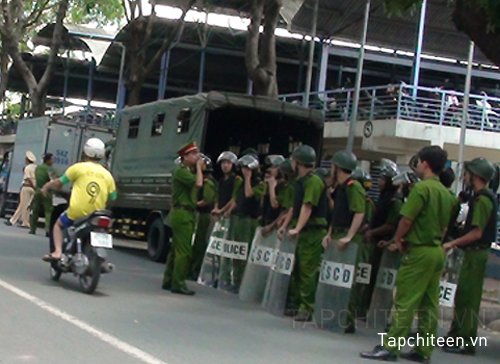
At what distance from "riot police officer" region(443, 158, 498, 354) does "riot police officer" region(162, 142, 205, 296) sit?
379 cm

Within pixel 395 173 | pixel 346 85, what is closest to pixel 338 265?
pixel 395 173

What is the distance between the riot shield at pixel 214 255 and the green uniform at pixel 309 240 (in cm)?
245

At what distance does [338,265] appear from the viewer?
10711mm

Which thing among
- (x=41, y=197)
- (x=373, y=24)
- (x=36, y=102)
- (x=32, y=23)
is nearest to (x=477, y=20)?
(x=41, y=197)

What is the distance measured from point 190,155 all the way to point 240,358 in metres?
4.56

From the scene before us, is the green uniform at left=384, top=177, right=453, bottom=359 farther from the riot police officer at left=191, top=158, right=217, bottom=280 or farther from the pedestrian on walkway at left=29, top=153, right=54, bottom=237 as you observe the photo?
the pedestrian on walkway at left=29, top=153, right=54, bottom=237

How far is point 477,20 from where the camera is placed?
10.9m

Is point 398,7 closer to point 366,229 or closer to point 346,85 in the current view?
point 366,229

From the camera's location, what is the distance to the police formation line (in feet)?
29.1

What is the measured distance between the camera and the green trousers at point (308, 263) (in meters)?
11.3

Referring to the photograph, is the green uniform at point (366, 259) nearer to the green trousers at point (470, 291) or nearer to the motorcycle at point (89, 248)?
the green trousers at point (470, 291)

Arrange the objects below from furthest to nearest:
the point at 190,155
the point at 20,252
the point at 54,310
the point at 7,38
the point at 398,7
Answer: the point at 7,38 < the point at 20,252 < the point at 190,155 < the point at 398,7 < the point at 54,310

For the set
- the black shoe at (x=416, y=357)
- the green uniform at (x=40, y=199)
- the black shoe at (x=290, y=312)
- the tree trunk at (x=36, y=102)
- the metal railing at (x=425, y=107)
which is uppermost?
the metal railing at (x=425, y=107)

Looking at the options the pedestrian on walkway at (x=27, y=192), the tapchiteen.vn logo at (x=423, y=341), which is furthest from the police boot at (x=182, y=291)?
the pedestrian on walkway at (x=27, y=192)
